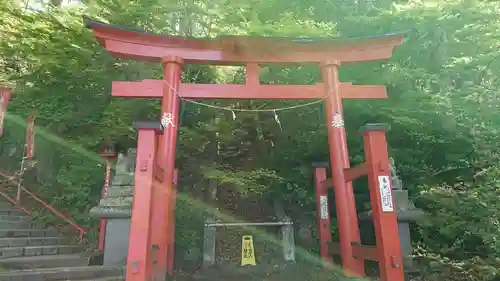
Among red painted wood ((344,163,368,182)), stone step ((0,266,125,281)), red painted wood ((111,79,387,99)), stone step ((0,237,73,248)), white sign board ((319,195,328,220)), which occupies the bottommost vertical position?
stone step ((0,266,125,281))

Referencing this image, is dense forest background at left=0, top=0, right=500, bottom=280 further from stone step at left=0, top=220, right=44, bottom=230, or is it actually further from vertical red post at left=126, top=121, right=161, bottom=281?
vertical red post at left=126, top=121, right=161, bottom=281

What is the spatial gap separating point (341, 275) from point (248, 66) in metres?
4.20

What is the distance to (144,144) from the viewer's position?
186 inches

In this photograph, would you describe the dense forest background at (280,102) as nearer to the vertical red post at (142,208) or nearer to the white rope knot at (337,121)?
the white rope knot at (337,121)

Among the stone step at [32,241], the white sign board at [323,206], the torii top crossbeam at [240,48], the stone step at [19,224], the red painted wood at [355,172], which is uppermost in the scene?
the torii top crossbeam at [240,48]

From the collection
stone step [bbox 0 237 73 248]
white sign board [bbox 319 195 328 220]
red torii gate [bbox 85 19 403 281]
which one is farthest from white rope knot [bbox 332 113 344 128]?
stone step [bbox 0 237 73 248]

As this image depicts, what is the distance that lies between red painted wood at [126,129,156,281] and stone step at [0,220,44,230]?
692 centimetres

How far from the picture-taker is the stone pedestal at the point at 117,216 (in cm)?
638

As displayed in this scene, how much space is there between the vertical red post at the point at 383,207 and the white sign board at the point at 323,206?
2.24 meters

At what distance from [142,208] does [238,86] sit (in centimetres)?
322

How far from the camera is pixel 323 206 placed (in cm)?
745

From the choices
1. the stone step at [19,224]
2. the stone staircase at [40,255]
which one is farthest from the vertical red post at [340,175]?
the stone step at [19,224]

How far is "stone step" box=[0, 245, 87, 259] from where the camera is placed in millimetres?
7367

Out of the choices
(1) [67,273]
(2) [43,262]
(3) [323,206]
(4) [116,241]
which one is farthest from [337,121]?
(2) [43,262]
